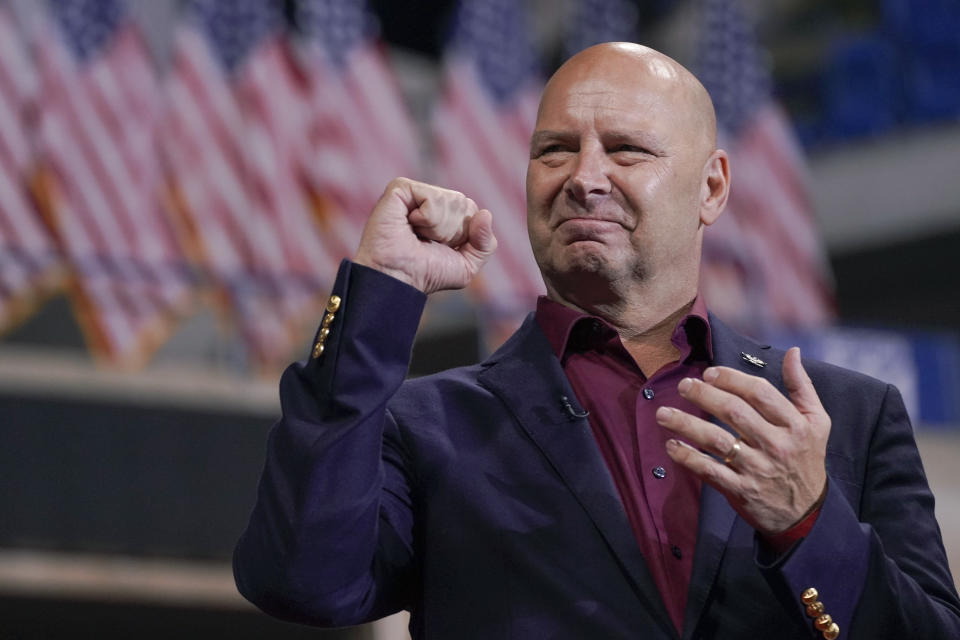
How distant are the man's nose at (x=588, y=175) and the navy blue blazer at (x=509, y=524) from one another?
24cm

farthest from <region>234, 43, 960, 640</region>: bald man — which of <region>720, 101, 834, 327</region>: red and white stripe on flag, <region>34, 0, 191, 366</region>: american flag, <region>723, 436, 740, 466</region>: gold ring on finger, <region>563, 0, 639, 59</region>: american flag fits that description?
<region>720, 101, 834, 327</region>: red and white stripe on flag

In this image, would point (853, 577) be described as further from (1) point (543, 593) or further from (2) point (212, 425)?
(2) point (212, 425)

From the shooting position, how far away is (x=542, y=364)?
187 cm

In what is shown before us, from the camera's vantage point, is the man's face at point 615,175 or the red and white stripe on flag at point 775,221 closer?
the man's face at point 615,175

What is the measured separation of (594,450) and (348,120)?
6.30 metres

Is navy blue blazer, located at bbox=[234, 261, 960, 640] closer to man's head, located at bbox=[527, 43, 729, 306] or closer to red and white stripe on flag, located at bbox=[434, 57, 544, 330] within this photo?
man's head, located at bbox=[527, 43, 729, 306]

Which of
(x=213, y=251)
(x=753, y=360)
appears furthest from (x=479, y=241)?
(x=213, y=251)

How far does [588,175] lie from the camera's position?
1862mm

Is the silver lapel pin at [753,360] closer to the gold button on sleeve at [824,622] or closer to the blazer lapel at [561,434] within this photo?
the blazer lapel at [561,434]

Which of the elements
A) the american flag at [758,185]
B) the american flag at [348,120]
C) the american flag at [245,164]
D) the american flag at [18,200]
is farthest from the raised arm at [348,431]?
the american flag at [758,185]

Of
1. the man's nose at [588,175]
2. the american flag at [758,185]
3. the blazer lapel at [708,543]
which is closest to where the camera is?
the blazer lapel at [708,543]

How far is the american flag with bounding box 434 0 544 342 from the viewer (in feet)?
26.1

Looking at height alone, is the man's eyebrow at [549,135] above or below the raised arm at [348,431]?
above

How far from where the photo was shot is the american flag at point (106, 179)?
6.75 m
